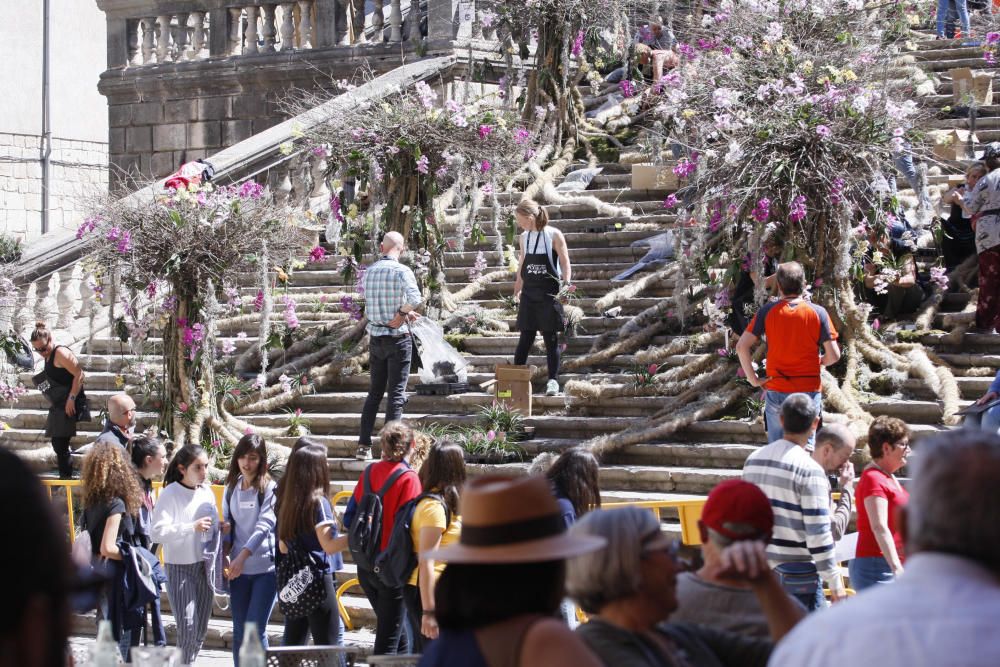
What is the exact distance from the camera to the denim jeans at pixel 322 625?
6262 mm

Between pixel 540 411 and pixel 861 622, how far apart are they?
7.77 m

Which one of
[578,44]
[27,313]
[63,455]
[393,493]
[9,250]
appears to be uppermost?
[578,44]

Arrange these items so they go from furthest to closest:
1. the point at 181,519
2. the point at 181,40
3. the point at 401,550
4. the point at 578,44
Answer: the point at 181,40, the point at 578,44, the point at 181,519, the point at 401,550

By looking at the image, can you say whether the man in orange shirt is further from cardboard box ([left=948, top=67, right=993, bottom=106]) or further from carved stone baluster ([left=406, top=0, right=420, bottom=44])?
carved stone baluster ([left=406, top=0, right=420, bottom=44])

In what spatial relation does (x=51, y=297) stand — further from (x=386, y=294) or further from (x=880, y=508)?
(x=880, y=508)

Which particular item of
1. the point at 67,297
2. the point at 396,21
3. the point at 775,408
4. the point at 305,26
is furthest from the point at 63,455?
the point at 305,26

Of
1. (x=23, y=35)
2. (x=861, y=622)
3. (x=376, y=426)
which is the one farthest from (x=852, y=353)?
(x=23, y=35)

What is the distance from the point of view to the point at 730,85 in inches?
379

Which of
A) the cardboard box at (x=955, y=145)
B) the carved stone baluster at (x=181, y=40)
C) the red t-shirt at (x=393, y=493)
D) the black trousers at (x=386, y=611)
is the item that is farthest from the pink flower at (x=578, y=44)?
the black trousers at (x=386, y=611)

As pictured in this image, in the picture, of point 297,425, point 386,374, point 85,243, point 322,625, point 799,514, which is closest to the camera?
point 799,514

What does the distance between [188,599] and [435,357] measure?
4.02 m

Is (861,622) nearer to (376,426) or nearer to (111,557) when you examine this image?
(111,557)

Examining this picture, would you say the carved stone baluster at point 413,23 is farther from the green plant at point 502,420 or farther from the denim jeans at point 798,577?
the denim jeans at point 798,577

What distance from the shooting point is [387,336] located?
9.71m
